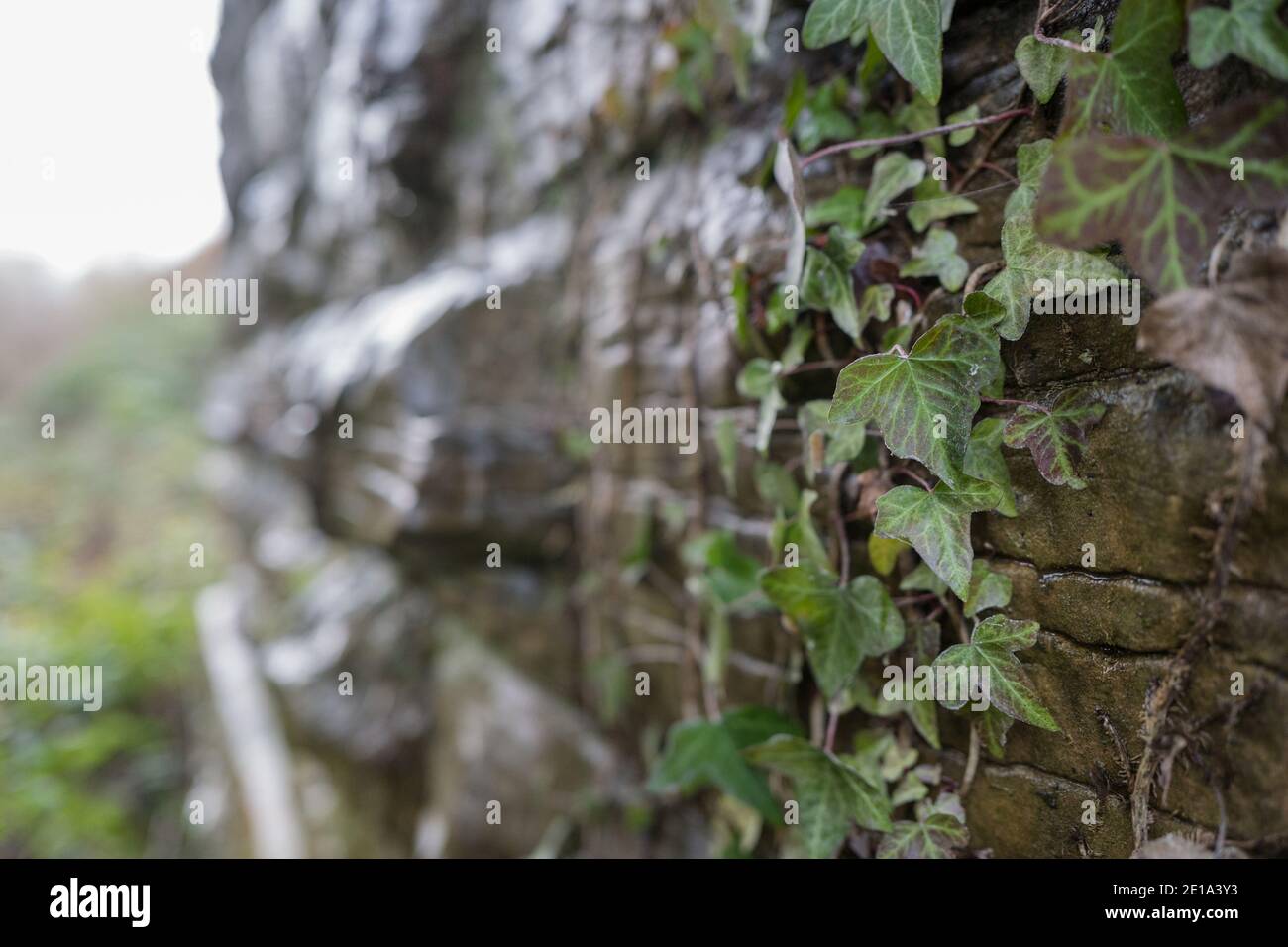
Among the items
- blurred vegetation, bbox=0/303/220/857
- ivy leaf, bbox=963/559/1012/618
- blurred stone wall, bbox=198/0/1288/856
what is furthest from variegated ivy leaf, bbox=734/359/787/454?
blurred vegetation, bbox=0/303/220/857

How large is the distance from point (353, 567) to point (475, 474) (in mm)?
1158

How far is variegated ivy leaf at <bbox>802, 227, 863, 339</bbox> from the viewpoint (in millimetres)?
687

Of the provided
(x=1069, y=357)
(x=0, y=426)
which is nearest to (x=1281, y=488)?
(x=1069, y=357)

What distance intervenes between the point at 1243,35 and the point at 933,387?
275 mm

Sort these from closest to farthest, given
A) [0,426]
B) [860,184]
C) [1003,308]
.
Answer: [1003,308] < [860,184] < [0,426]

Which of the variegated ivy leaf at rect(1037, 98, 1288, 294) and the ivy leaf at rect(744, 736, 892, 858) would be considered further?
the ivy leaf at rect(744, 736, 892, 858)

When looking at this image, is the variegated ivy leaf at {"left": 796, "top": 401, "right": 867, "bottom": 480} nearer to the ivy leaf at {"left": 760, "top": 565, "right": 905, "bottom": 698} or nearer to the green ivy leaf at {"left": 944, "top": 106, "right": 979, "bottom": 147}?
the ivy leaf at {"left": 760, "top": 565, "right": 905, "bottom": 698}

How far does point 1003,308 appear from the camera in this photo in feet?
1.79

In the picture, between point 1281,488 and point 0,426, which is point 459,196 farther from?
point 0,426

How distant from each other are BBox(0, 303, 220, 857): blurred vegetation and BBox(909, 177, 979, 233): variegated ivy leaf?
3190mm

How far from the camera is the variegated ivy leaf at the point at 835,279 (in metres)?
0.69

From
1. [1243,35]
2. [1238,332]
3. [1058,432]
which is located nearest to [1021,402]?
[1058,432]

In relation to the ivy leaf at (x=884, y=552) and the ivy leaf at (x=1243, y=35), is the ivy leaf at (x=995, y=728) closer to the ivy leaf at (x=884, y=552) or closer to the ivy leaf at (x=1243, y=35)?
the ivy leaf at (x=884, y=552)
